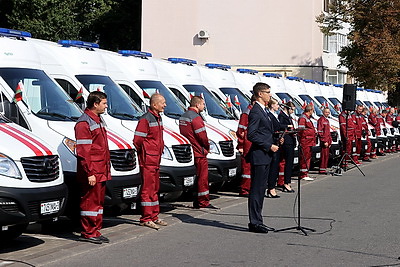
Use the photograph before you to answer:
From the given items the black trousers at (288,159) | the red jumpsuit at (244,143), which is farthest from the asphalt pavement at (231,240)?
the black trousers at (288,159)

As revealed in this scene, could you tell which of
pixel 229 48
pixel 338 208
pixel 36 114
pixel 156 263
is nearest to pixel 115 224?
pixel 36 114

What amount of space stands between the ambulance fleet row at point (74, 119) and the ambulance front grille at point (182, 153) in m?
0.02

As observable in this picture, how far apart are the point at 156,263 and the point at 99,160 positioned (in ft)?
5.62

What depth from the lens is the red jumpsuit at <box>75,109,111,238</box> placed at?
9898mm

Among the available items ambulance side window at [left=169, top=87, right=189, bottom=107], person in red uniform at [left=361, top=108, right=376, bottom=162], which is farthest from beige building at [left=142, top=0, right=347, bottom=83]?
ambulance side window at [left=169, top=87, right=189, bottom=107]

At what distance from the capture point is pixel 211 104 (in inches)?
679

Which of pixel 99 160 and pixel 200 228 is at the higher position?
pixel 99 160

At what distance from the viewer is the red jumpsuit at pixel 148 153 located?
1122 cm

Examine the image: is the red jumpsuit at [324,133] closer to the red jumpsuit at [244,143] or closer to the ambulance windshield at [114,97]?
the red jumpsuit at [244,143]

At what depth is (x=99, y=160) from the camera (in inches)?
393

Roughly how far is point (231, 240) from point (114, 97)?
12.8ft

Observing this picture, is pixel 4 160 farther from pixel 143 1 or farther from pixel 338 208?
pixel 143 1

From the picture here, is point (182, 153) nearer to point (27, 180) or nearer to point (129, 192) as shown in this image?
point (129, 192)

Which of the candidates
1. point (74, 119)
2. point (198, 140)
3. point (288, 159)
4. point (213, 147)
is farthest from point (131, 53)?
point (74, 119)
